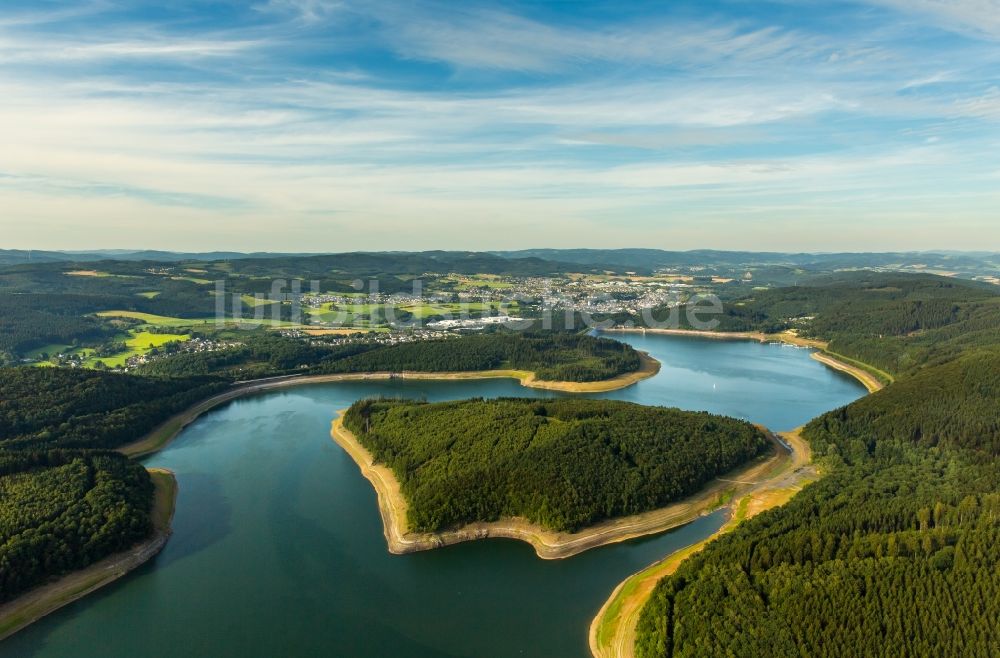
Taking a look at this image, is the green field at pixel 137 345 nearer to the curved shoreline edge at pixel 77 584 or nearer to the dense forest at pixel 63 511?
the dense forest at pixel 63 511

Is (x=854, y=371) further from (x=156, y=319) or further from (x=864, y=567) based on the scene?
(x=156, y=319)

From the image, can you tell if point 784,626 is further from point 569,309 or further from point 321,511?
point 569,309

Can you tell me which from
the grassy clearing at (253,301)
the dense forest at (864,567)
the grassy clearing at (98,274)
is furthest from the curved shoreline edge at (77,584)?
the grassy clearing at (98,274)

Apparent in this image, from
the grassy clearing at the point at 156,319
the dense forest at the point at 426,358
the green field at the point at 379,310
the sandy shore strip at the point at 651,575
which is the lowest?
the sandy shore strip at the point at 651,575

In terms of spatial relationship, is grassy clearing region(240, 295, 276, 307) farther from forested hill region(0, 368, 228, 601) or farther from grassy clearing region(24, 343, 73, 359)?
forested hill region(0, 368, 228, 601)

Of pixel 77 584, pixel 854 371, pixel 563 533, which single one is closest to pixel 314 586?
pixel 77 584

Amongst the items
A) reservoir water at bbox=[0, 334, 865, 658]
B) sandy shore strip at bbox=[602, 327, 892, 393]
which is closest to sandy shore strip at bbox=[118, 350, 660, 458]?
reservoir water at bbox=[0, 334, 865, 658]
